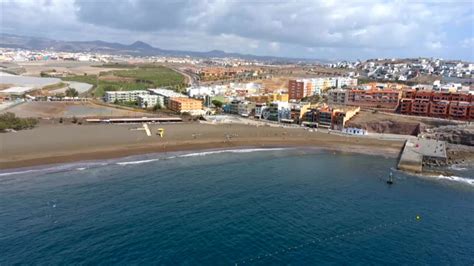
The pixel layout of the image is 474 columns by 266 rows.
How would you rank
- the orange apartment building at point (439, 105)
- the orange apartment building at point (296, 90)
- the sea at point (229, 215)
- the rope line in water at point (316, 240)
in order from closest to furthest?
the rope line in water at point (316, 240), the sea at point (229, 215), the orange apartment building at point (439, 105), the orange apartment building at point (296, 90)

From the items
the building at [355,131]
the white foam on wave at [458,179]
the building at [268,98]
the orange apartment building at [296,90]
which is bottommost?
the white foam on wave at [458,179]

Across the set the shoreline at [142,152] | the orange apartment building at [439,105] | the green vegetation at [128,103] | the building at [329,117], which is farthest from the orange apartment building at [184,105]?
the orange apartment building at [439,105]

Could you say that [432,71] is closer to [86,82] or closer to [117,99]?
[117,99]

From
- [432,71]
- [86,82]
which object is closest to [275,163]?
[86,82]

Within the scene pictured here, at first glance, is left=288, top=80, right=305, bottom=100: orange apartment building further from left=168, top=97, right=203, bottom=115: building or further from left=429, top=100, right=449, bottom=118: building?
left=429, top=100, right=449, bottom=118: building

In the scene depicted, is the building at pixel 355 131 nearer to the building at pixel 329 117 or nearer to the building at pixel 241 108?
the building at pixel 329 117

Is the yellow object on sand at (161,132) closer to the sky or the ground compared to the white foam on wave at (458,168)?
closer to the sky

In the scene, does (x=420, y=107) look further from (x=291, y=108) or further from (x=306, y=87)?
(x=306, y=87)
